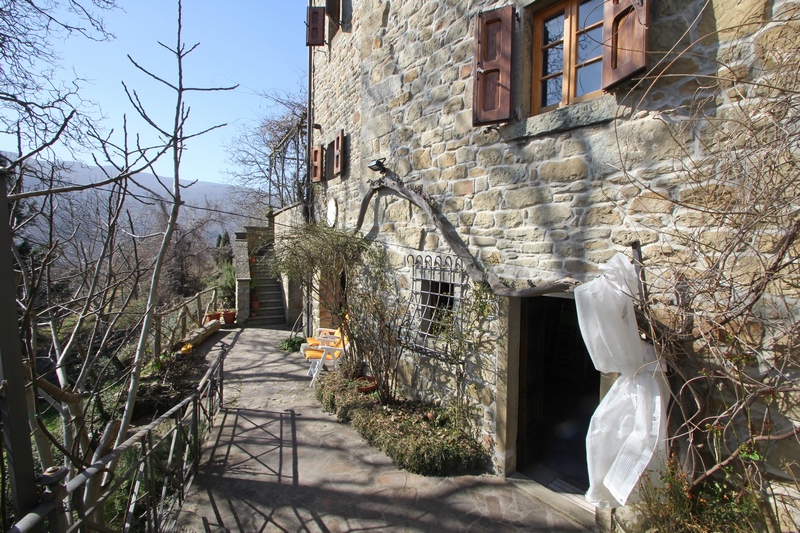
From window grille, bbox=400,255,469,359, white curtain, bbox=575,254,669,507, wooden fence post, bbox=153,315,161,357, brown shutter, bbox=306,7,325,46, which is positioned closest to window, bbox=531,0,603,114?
white curtain, bbox=575,254,669,507

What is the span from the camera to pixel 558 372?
6562mm

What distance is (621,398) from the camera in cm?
257

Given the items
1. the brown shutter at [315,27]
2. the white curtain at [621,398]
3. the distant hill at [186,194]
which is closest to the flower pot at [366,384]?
the distant hill at [186,194]

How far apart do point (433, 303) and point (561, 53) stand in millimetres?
2725

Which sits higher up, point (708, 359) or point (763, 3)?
point (763, 3)

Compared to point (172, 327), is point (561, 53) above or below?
above

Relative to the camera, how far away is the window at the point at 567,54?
313 centimetres

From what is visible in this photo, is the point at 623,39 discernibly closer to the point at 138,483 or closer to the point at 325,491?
the point at 325,491

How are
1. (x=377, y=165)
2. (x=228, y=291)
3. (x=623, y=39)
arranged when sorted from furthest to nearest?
(x=228, y=291), (x=377, y=165), (x=623, y=39)

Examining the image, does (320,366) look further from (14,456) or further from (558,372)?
(14,456)

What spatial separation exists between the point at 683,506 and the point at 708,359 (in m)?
0.86

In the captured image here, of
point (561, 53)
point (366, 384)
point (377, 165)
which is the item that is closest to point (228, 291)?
point (366, 384)

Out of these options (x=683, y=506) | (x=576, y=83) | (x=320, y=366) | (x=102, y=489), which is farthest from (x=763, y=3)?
(x=320, y=366)

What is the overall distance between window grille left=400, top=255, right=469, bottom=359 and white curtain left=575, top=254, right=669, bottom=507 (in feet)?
5.70
